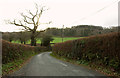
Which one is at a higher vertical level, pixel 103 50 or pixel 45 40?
pixel 103 50

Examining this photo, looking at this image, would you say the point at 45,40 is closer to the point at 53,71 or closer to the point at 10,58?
the point at 10,58

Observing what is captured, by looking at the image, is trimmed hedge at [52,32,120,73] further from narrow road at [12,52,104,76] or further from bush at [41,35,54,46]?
bush at [41,35,54,46]

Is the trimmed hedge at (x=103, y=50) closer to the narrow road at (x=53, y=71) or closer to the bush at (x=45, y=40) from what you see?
the narrow road at (x=53, y=71)

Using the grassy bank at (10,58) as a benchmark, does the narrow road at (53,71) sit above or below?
below

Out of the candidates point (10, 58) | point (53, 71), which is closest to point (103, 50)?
point (53, 71)

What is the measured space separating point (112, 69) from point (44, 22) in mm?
29653

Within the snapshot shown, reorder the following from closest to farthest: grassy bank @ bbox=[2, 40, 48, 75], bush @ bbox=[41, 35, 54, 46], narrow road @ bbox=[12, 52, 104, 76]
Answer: narrow road @ bbox=[12, 52, 104, 76]
grassy bank @ bbox=[2, 40, 48, 75]
bush @ bbox=[41, 35, 54, 46]

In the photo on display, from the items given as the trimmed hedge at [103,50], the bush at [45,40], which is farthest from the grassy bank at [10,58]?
the bush at [45,40]

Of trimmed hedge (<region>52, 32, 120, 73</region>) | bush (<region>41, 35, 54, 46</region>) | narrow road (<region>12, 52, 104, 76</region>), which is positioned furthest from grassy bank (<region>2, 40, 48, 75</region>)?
bush (<region>41, 35, 54, 46</region>)

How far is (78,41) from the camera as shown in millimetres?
11648

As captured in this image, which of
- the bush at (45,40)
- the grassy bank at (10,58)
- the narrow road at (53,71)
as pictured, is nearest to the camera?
the narrow road at (53,71)

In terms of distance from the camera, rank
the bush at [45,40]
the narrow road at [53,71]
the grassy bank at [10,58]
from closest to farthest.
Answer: the narrow road at [53,71] → the grassy bank at [10,58] → the bush at [45,40]

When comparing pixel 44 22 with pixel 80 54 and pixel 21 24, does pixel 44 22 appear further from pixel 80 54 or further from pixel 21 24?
pixel 80 54

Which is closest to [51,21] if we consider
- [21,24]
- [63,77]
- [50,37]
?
[21,24]
